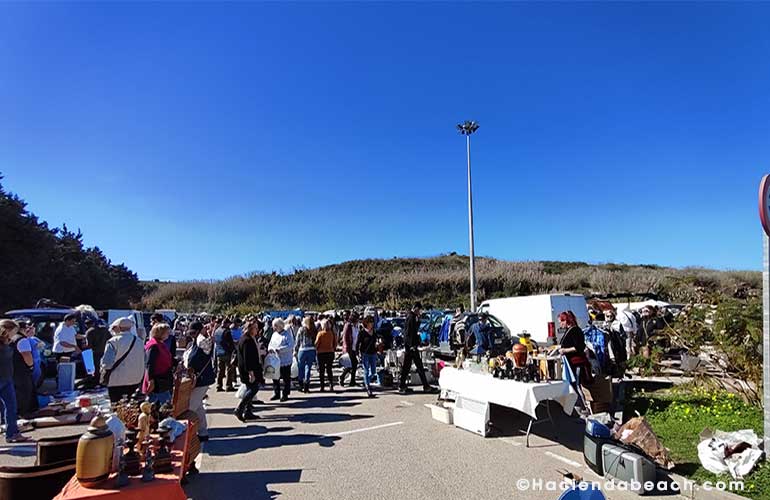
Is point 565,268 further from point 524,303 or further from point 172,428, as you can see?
point 172,428

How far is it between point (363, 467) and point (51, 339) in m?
10.5

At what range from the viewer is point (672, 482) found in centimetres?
520

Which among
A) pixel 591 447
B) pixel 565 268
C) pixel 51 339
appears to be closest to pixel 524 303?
pixel 591 447

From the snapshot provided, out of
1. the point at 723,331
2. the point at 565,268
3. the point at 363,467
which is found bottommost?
the point at 363,467

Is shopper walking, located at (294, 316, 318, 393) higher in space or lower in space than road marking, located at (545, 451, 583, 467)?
higher

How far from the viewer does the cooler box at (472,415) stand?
749 centimetres

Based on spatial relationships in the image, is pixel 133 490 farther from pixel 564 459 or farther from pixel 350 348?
pixel 350 348

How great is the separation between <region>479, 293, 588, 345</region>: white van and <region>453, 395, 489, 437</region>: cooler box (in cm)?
511

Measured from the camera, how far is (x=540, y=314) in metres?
13.1

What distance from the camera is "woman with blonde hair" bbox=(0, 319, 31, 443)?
7230 mm

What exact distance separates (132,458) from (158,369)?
2742 mm

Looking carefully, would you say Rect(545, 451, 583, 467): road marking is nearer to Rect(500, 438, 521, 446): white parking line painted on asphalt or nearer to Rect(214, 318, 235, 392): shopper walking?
Rect(500, 438, 521, 446): white parking line painted on asphalt

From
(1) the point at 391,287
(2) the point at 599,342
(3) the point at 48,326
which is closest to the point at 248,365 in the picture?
(2) the point at 599,342

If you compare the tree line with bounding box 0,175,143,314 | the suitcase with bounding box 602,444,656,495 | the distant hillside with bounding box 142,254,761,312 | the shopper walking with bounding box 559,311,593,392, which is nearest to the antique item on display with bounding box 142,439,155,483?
the suitcase with bounding box 602,444,656,495
